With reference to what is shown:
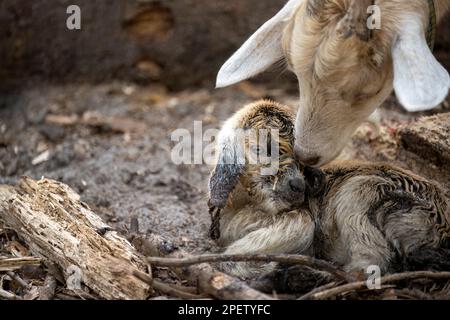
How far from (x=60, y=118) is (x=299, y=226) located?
12.2 ft

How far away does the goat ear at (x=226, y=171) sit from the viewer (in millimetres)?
4906

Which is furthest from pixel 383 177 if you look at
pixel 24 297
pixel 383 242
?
pixel 24 297

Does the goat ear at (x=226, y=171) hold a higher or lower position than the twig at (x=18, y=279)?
higher

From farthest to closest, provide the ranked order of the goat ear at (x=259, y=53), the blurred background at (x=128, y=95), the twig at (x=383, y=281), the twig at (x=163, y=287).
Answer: the blurred background at (x=128, y=95), the goat ear at (x=259, y=53), the twig at (x=163, y=287), the twig at (x=383, y=281)

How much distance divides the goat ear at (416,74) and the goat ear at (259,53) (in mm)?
1070

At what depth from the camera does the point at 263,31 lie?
5328 mm

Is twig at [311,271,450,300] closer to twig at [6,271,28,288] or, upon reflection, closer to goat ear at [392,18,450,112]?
goat ear at [392,18,450,112]

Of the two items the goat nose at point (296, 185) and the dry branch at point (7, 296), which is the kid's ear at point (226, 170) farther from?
the dry branch at point (7, 296)

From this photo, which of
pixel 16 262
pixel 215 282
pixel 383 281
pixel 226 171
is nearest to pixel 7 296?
pixel 16 262

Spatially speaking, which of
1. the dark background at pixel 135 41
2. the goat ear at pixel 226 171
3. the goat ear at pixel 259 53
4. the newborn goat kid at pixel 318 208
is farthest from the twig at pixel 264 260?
the dark background at pixel 135 41

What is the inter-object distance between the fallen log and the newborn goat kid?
26.6 inches

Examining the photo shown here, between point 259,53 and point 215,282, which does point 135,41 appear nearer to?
point 259,53

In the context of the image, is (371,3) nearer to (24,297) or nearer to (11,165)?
(24,297)

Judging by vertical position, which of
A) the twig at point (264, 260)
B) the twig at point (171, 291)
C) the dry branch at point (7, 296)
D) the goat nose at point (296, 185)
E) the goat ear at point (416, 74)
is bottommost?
the dry branch at point (7, 296)
